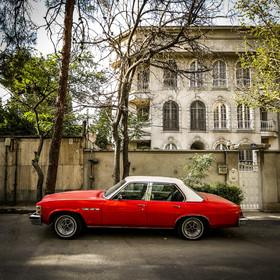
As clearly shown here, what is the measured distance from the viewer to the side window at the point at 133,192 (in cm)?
545

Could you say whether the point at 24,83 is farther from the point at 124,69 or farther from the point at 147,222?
the point at 147,222

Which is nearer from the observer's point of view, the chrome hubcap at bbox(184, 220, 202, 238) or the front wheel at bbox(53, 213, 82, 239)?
the front wheel at bbox(53, 213, 82, 239)

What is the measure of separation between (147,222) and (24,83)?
874cm

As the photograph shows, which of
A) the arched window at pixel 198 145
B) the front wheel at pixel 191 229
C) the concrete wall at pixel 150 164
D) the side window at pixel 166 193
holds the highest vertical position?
the arched window at pixel 198 145

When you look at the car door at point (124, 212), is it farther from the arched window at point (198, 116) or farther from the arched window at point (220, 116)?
the arched window at point (220, 116)

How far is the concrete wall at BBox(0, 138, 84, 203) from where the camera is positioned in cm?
1012

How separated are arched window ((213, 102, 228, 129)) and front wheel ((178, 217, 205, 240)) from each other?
59.4 ft

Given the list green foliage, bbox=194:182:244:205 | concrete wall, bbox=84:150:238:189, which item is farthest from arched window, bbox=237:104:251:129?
green foliage, bbox=194:182:244:205

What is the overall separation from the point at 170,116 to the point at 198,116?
9.14 feet

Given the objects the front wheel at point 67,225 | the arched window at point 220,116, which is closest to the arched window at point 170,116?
the arched window at point 220,116

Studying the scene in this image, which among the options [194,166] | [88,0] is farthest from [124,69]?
[194,166]

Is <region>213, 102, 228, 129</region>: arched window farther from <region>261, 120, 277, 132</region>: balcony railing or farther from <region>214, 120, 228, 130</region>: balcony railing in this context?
<region>261, 120, 277, 132</region>: balcony railing

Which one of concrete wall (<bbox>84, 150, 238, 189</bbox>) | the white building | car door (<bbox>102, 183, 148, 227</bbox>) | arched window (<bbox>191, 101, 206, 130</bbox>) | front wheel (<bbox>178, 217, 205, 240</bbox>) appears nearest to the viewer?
car door (<bbox>102, 183, 148, 227</bbox>)

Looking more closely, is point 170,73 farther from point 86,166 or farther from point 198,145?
point 198,145
